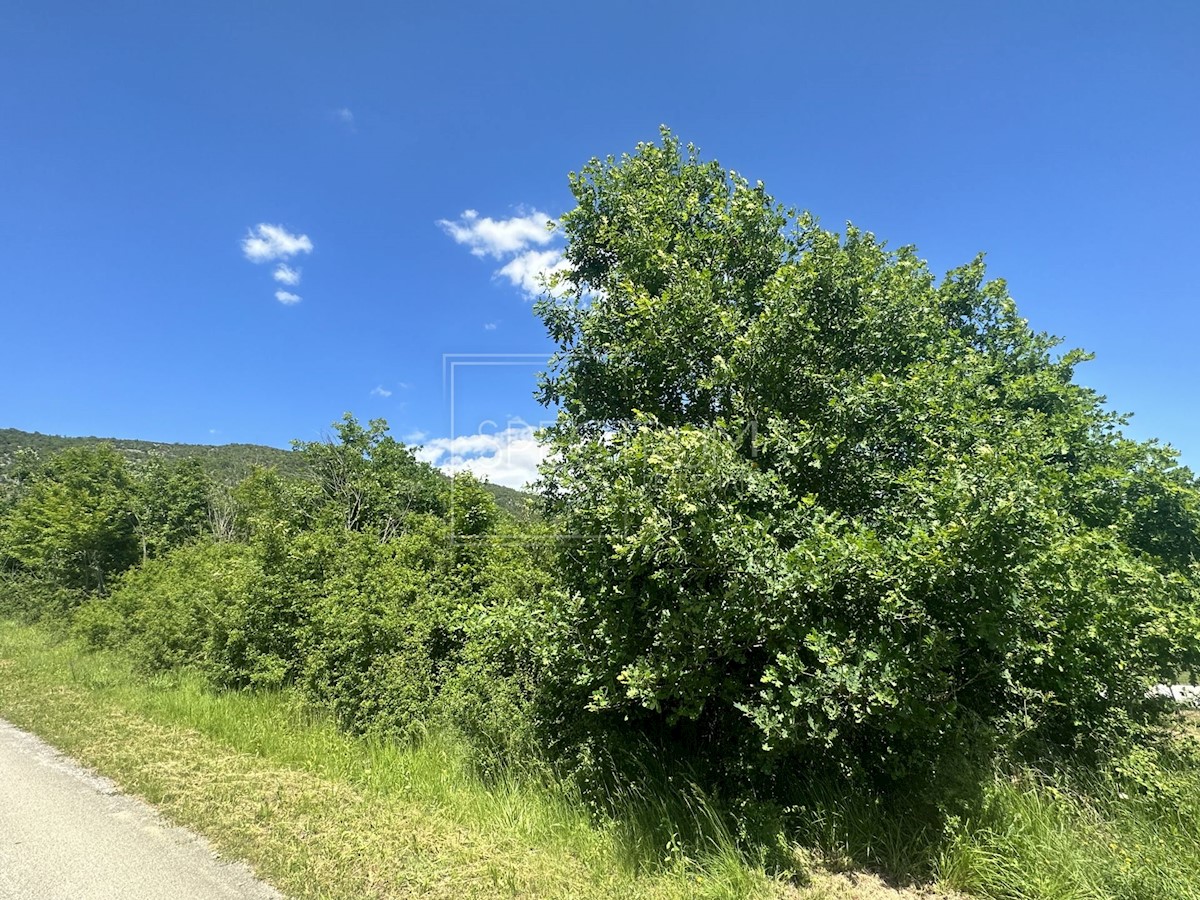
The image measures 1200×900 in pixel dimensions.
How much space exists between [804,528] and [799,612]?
0.79m

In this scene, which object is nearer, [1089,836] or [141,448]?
[1089,836]

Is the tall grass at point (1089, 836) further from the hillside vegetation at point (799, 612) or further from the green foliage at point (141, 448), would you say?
the green foliage at point (141, 448)

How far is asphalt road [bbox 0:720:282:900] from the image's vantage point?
12.6 ft

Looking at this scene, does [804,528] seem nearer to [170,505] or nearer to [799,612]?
[799,612]

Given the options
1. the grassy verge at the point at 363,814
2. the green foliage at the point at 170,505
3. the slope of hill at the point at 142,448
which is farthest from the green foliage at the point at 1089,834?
the slope of hill at the point at 142,448

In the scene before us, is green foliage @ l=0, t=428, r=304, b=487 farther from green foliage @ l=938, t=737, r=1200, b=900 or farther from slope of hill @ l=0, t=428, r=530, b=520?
green foliage @ l=938, t=737, r=1200, b=900

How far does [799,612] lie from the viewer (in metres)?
4.37

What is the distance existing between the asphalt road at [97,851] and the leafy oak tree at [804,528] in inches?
118

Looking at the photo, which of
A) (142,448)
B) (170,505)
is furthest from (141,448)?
(170,505)

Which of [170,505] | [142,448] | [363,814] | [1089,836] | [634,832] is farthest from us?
[142,448]

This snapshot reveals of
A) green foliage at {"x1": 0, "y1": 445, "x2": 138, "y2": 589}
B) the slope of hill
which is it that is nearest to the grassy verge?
green foliage at {"x1": 0, "y1": 445, "x2": 138, "y2": 589}

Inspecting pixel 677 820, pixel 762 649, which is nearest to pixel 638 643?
pixel 762 649

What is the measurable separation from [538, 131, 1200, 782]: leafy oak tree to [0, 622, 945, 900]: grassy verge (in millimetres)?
999

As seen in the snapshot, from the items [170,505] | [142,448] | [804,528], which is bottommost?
[804,528]
